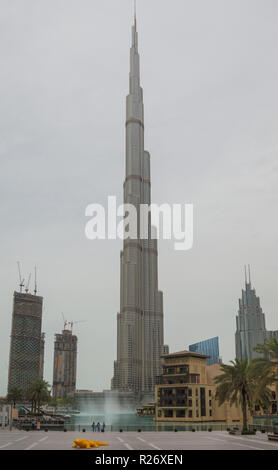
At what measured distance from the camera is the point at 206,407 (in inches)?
5748

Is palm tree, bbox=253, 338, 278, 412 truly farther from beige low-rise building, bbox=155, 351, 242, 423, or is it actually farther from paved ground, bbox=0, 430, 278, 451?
beige low-rise building, bbox=155, 351, 242, 423

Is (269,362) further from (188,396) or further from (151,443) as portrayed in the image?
(188,396)

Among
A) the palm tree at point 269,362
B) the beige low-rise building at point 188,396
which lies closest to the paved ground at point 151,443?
the palm tree at point 269,362

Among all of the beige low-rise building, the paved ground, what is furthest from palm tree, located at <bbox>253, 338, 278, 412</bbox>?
the beige low-rise building

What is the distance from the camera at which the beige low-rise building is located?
142 metres

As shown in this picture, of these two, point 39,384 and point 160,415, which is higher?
point 39,384

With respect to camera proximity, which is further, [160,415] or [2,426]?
[160,415]

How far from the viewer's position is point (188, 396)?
14262cm

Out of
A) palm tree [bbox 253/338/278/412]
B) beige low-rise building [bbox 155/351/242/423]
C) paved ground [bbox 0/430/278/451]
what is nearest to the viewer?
paved ground [bbox 0/430/278/451]

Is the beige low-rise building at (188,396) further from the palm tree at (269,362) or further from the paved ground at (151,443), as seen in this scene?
the paved ground at (151,443)

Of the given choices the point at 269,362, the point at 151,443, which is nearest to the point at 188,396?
the point at 269,362
